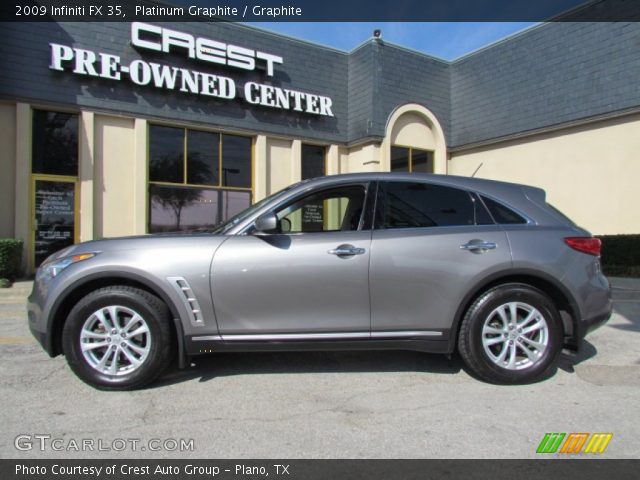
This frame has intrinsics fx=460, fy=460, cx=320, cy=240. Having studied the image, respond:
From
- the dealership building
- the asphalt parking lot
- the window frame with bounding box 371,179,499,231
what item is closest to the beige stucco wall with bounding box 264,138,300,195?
the dealership building

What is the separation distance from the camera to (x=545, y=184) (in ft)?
43.4

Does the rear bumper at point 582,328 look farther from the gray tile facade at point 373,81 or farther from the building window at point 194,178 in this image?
the gray tile facade at point 373,81

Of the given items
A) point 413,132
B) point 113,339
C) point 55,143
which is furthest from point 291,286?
point 413,132

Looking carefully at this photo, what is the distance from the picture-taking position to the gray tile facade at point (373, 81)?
404 inches

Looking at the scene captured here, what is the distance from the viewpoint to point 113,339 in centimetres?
364

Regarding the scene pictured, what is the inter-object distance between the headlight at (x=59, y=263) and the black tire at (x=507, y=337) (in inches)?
124

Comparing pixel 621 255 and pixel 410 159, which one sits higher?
pixel 410 159

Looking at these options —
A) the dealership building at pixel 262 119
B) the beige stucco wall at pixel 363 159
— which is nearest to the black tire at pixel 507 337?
the dealership building at pixel 262 119

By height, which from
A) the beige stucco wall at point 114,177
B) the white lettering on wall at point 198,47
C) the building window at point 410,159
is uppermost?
the white lettering on wall at point 198,47

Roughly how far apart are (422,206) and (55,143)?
9521mm

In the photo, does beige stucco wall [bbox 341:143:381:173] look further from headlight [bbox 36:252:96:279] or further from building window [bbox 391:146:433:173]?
headlight [bbox 36:252:96:279]

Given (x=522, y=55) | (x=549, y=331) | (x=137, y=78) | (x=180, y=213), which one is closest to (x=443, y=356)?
(x=549, y=331)
